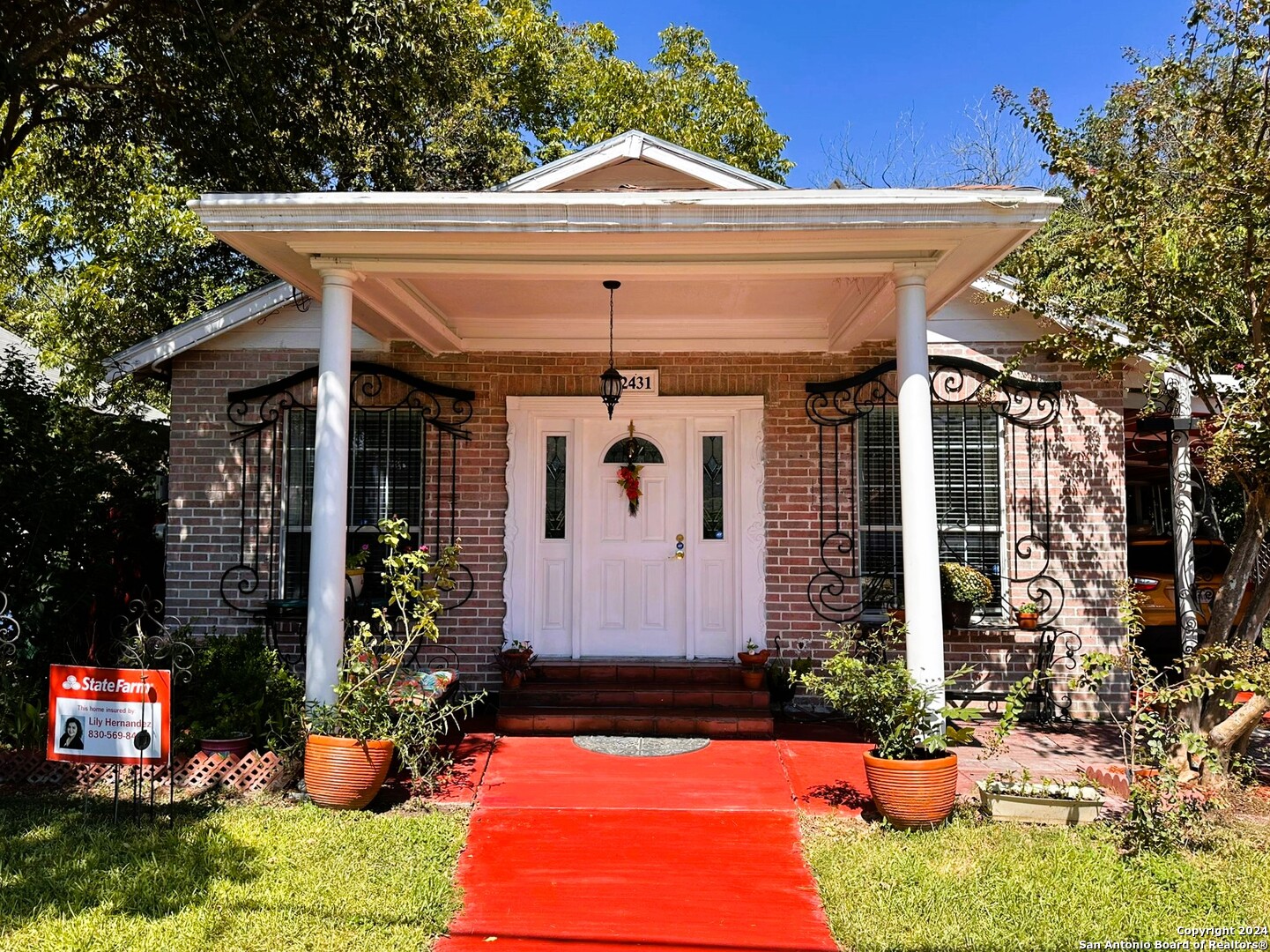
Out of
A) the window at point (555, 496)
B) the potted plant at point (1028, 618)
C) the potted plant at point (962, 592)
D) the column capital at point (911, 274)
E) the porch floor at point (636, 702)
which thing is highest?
the column capital at point (911, 274)

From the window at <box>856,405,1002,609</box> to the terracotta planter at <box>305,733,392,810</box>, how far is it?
13.7 ft

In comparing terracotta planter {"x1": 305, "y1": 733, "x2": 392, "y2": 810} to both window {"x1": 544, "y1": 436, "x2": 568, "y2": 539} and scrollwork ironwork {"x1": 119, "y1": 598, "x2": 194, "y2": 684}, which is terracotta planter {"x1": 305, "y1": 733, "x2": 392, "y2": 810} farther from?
window {"x1": 544, "y1": 436, "x2": 568, "y2": 539}

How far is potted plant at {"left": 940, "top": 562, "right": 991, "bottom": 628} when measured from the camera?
258 inches

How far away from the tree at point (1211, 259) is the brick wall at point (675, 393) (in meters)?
1.40

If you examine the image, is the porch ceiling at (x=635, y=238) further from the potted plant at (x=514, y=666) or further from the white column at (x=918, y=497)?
the potted plant at (x=514, y=666)

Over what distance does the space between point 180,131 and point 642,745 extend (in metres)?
6.46

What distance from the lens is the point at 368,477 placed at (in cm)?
732

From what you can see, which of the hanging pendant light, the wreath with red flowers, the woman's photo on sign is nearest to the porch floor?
the wreath with red flowers

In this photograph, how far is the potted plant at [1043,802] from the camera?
4371mm

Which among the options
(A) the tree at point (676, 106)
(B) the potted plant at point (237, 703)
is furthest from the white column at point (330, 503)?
(A) the tree at point (676, 106)

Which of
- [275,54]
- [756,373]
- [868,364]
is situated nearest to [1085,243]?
[868,364]

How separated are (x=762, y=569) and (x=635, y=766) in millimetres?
2213

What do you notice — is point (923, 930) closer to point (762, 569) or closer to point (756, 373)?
point (762, 569)

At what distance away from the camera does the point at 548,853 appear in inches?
163
